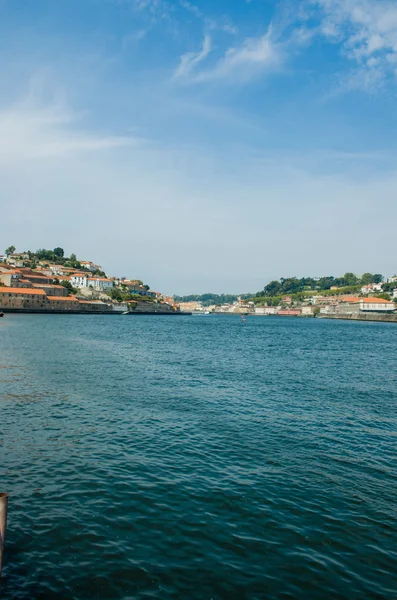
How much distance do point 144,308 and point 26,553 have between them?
18770 centimetres

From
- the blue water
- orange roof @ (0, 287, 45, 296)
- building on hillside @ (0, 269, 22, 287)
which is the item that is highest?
building on hillside @ (0, 269, 22, 287)

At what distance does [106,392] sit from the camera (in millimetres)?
21375

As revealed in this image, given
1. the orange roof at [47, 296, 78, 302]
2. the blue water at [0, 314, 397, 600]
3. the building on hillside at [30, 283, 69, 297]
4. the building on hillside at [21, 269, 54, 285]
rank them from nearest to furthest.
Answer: the blue water at [0, 314, 397, 600], the orange roof at [47, 296, 78, 302], the building on hillside at [30, 283, 69, 297], the building on hillside at [21, 269, 54, 285]

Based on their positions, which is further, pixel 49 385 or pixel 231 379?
pixel 231 379

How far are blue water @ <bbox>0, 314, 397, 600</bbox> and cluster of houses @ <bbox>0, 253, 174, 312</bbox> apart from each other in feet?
351

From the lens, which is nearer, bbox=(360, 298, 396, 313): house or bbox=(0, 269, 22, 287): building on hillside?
bbox=(0, 269, 22, 287): building on hillside

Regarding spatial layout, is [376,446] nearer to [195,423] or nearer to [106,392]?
[195,423]

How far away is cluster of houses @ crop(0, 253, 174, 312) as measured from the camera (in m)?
122

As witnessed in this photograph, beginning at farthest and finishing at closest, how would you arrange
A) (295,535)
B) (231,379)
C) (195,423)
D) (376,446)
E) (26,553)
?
(231,379), (195,423), (376,446), (295,535), (26,553)

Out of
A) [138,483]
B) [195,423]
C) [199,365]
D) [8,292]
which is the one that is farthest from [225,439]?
[8,292]

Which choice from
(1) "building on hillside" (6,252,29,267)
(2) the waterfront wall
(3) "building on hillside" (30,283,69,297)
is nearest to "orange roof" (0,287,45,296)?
(3) "building on hillside" (30,283,69,297)

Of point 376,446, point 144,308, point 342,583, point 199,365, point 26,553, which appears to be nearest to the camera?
point 342,583

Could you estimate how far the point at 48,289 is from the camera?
5487 inches

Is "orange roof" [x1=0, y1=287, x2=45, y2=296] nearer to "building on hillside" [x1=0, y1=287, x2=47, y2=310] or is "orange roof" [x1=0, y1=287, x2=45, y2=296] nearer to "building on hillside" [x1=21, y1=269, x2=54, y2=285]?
"building on hillside" [x1=0, y1=287, x2=47, y2=310]
